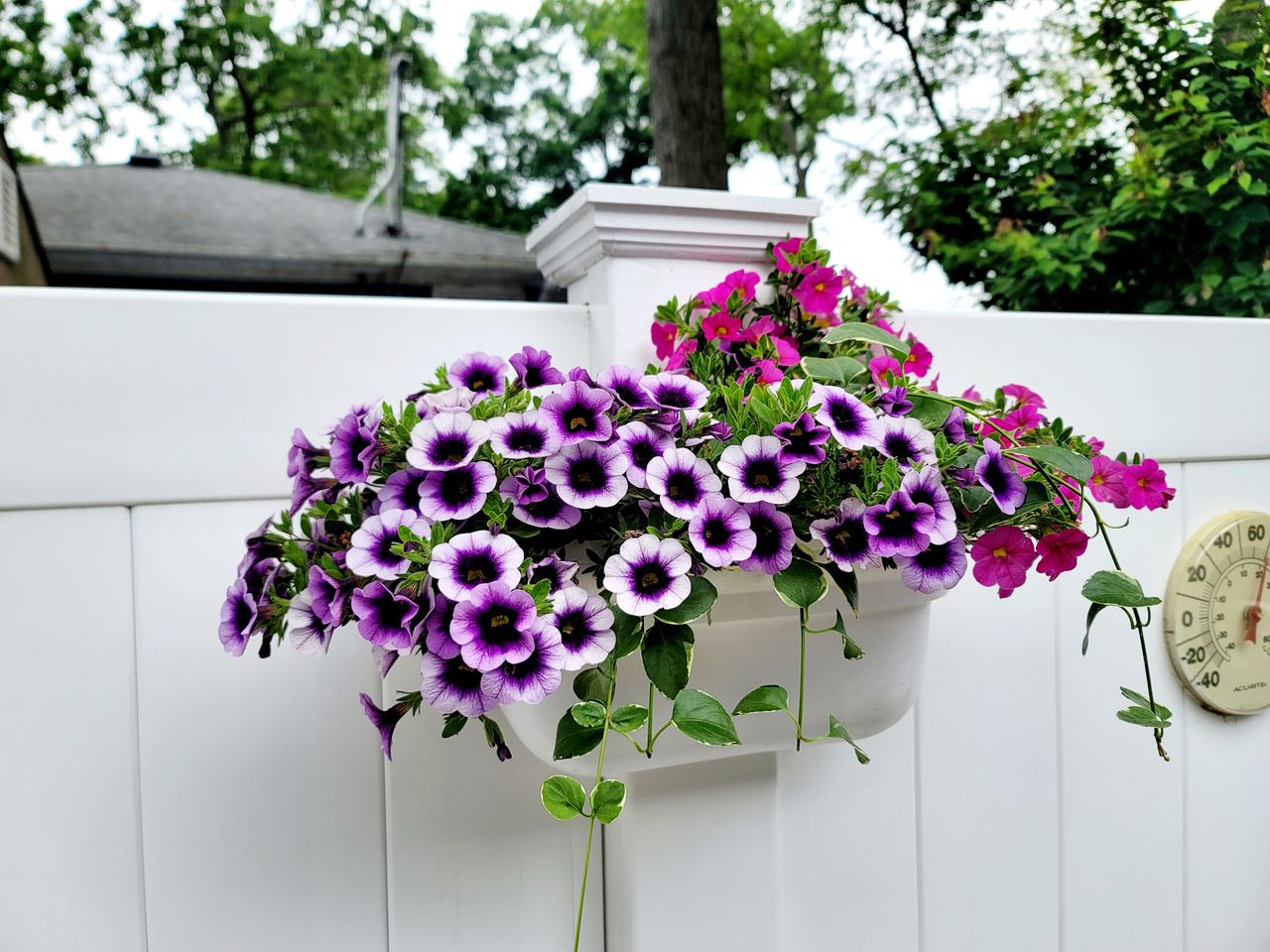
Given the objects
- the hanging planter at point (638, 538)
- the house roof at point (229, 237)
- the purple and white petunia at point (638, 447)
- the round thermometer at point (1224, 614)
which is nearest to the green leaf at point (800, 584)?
the hanging planter at point (638, 538)

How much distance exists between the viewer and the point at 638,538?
52cm

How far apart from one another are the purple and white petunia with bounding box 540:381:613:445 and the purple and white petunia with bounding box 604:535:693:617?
8 centimetres

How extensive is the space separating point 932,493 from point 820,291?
308 mm

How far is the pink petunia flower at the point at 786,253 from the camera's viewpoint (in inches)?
31.2

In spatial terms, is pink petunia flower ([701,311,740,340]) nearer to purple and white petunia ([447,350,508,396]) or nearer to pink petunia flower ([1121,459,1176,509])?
purple and white petunia ([447,350,508,396])

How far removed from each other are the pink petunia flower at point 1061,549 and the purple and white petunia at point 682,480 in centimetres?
24

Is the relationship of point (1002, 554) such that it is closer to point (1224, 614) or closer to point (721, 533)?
point (721, 533)

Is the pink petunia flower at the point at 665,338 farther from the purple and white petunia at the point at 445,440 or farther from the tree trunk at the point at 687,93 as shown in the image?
the tree trunk at the point at 687,93

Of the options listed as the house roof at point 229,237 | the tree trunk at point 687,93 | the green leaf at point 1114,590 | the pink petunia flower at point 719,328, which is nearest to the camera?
the green leaf at point 1114,590

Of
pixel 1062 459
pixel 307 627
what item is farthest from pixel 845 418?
pixel 307 627

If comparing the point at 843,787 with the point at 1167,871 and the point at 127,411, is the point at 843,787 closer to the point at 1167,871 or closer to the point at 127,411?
the point at 1167,871

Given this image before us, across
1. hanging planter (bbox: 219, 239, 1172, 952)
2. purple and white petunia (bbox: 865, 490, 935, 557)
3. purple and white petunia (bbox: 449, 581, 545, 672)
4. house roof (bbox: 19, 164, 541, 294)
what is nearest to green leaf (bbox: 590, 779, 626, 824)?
hanging planter (bbox: 219, 239, 1172, 952)

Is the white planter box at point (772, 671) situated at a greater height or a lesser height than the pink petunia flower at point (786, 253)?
lesser

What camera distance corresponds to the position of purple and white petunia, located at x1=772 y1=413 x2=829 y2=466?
54cm
